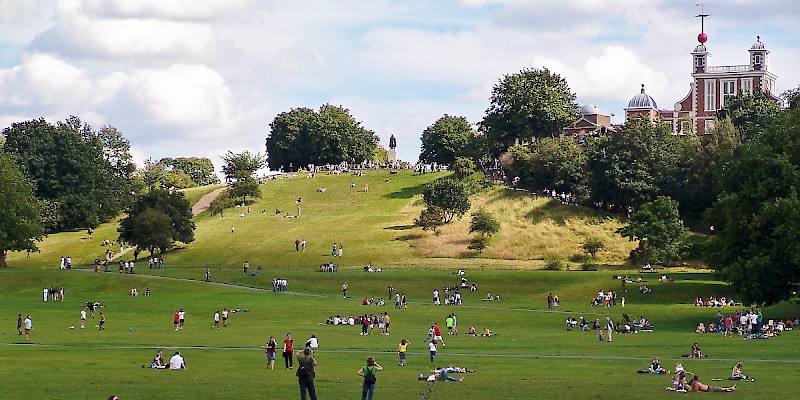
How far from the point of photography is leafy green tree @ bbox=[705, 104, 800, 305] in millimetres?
69812

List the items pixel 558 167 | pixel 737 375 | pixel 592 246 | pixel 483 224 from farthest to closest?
pixel 558 167 < pixel 483 224 < pixel 592 246 < pixel 737 375

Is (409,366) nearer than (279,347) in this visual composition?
Yes

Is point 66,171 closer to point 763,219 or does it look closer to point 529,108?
point 529,108

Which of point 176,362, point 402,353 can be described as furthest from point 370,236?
point 176,362

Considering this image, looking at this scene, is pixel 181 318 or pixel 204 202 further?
pixel 204 202

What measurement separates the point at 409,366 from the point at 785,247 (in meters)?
29.9

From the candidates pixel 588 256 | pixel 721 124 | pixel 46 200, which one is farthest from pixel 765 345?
pixel 46 200

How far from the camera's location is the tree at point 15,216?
111000 mm

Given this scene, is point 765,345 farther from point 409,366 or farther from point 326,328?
point 326,328

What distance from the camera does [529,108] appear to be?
159500 mm

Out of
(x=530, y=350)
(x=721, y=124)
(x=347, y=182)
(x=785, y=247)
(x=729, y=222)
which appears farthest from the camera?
Answer: (x=347, y=182)

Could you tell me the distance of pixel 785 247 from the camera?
6931 centimetres

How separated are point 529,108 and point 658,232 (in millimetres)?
54187

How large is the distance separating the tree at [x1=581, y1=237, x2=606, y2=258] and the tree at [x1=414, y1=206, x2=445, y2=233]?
16.8 m
